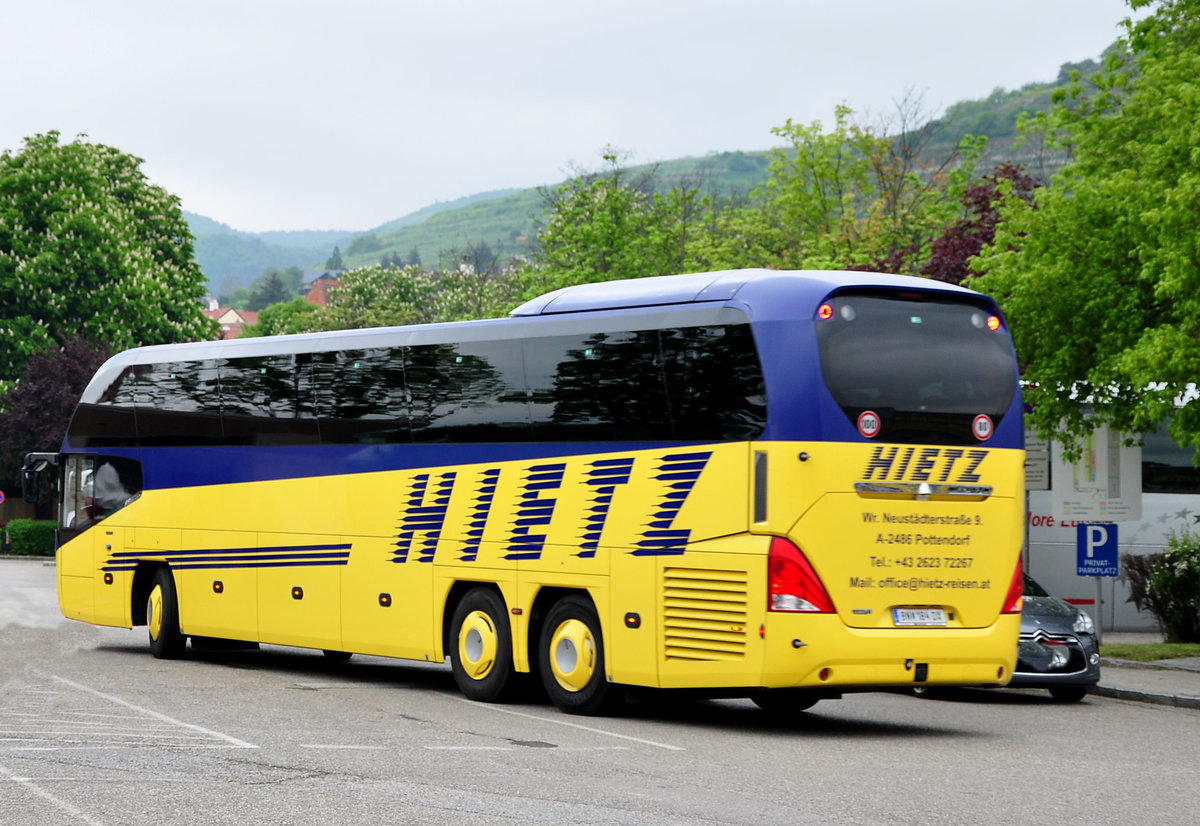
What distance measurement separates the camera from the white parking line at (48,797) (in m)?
8.59

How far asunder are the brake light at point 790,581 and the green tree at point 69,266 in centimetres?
5518

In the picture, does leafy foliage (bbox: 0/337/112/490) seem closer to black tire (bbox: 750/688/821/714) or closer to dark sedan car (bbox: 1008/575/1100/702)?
dark sedan car (bbox: 1008/575/1100/702)

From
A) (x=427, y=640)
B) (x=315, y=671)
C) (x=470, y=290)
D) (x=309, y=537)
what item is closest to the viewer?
(x=427, y=640)

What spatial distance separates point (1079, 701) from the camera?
18.7m

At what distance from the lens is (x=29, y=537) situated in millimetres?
63312

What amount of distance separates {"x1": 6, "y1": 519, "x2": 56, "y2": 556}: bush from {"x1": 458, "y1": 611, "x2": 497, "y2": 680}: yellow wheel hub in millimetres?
50305

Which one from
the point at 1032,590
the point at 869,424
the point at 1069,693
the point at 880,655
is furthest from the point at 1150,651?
the point at 869,424

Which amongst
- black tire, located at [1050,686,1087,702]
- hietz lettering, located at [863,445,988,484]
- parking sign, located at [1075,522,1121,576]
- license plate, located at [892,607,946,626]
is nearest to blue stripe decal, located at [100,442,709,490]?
hietz lettering, located at [863,445,988,484]

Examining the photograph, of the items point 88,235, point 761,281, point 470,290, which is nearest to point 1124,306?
point 761,281

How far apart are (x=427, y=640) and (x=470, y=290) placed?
80.0 metres

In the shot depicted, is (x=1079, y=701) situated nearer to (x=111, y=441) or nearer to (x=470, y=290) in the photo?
(x=111, y=441)

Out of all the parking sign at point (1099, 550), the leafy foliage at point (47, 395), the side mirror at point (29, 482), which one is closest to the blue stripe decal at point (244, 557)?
the side mirror at point (29, 482)

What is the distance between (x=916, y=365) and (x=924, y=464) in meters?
0.79

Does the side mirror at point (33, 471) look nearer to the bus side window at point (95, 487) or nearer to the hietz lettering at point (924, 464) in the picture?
the bus side window at point (95, 487)
